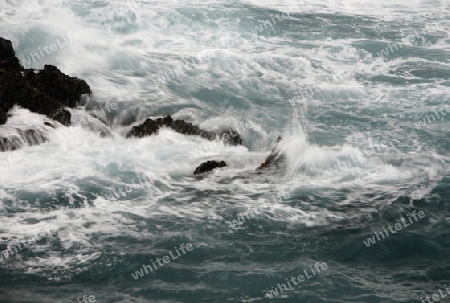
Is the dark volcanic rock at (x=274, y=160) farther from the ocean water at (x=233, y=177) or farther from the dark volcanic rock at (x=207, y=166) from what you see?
the dark volcanic rock at (x=207, y=166)

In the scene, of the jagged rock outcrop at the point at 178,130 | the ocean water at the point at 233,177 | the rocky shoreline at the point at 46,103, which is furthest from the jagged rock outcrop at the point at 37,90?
the jagged rock outcrop at the point at 178,130

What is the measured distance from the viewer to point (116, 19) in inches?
1160

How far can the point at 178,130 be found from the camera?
15992mm

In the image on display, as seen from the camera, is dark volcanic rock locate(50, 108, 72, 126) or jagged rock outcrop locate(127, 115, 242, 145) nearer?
dark volcanic rock locate(50, 108, 72, 126)

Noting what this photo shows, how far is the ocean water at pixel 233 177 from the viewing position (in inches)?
364

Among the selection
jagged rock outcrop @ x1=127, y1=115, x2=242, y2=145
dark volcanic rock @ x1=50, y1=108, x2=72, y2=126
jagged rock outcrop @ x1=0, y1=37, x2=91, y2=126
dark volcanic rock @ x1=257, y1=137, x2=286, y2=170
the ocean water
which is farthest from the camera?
jagged rock outcrop @ x1=127, y1=115, x2=242, y2=145

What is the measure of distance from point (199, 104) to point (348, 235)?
968 centimetres

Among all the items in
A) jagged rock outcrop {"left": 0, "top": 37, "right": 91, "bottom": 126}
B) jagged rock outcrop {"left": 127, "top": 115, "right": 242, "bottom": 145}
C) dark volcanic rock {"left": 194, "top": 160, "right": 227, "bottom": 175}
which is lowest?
dark volcanic rock {"left": 194, "top": 160, "right": 227, "bottom": 175}

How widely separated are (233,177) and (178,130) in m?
3.19

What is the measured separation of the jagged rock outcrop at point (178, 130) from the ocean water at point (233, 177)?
1.02 ft

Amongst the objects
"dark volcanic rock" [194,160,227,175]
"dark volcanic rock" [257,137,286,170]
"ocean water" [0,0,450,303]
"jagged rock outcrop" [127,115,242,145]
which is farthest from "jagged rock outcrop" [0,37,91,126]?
"dark volcanic rock" [257,137,286,170]

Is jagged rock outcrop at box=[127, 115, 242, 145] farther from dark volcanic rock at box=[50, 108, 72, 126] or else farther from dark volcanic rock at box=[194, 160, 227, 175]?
dark volcanic rock at box=[194, 160, 227, 175]

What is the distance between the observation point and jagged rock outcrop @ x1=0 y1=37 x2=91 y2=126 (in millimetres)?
14898

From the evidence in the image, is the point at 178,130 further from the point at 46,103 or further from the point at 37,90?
the point at 37,90
